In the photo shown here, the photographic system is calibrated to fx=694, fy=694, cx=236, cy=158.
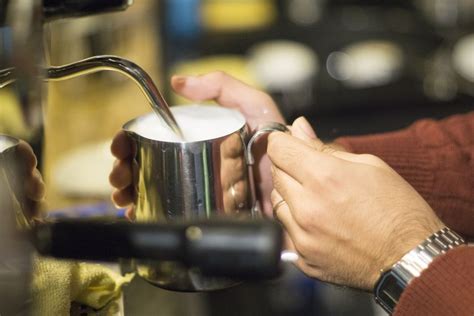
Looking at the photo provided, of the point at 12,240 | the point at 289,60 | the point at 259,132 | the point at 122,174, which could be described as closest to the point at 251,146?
the point at 259,132

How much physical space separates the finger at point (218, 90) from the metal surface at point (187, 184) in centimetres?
20

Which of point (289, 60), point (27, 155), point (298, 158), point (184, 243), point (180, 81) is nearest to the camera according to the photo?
point (184, 243)

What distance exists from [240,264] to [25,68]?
20 centimetres

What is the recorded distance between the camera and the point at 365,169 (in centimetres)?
60

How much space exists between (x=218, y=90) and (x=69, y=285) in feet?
1.13

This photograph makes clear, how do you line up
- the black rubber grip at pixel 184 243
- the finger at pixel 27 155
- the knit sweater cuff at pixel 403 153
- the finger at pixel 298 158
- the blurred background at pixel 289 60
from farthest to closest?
the blurred background at pixel 289 60
the knit sweater cuff at pixel 403 153
the finger at pixel 298 158
the finger at pixel 27 155
the black rubber grip at pixel 184 243

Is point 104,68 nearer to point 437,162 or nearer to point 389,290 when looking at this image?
point 389,290

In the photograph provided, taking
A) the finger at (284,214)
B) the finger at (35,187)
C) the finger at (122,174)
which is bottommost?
the finger at (284,214)

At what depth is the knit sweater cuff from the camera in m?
0.80

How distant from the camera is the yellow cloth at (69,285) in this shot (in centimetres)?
50

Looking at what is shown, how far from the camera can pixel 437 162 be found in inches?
32.4

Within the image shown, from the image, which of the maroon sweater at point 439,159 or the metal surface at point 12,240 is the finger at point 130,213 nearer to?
the metal surface at point 12,240

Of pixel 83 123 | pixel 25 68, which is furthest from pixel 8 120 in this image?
pixel 83 123

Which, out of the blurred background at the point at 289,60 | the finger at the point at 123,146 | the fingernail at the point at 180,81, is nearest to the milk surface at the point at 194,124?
the finger at the point at 123,146
